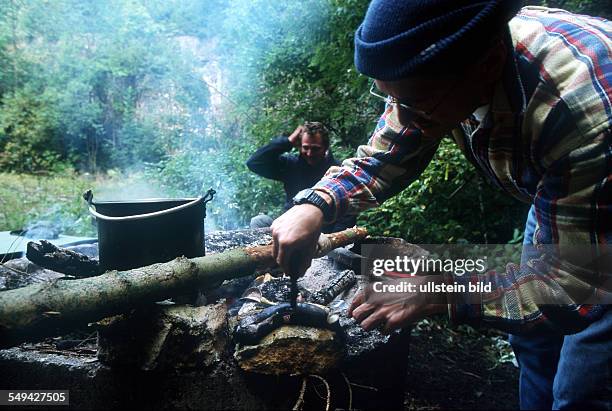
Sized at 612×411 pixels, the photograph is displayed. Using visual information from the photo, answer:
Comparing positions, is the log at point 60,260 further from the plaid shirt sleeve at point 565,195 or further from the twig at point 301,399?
the plaid shirt sleeve at point 565,195

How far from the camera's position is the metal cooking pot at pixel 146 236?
1.94m

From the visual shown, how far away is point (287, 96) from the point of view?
6590 mm

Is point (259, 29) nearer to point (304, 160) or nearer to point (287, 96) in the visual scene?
point (287, 96)

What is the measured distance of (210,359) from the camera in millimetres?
1806

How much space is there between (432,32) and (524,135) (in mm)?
510

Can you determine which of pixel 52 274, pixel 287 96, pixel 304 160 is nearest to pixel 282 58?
pixel 287 96

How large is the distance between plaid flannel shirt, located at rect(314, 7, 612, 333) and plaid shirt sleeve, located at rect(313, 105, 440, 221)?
0.31 metres

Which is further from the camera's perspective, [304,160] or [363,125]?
[363,125]

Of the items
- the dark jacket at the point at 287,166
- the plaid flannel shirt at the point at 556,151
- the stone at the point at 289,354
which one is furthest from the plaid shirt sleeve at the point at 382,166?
the dark jacket at the point at 287,166

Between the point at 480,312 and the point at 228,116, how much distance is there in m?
7.81

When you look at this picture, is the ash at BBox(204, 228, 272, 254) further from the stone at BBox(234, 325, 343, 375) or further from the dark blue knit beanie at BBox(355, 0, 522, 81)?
the dark blue knit beanie at BBox(355, 0, 522, 81)

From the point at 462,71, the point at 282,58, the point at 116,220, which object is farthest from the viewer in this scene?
the point at 282,58

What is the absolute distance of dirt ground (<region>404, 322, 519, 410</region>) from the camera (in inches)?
131

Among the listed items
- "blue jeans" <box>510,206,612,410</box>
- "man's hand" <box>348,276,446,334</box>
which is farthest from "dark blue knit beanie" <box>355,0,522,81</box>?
"blue jeans" <box>510,206,612,410</box>
